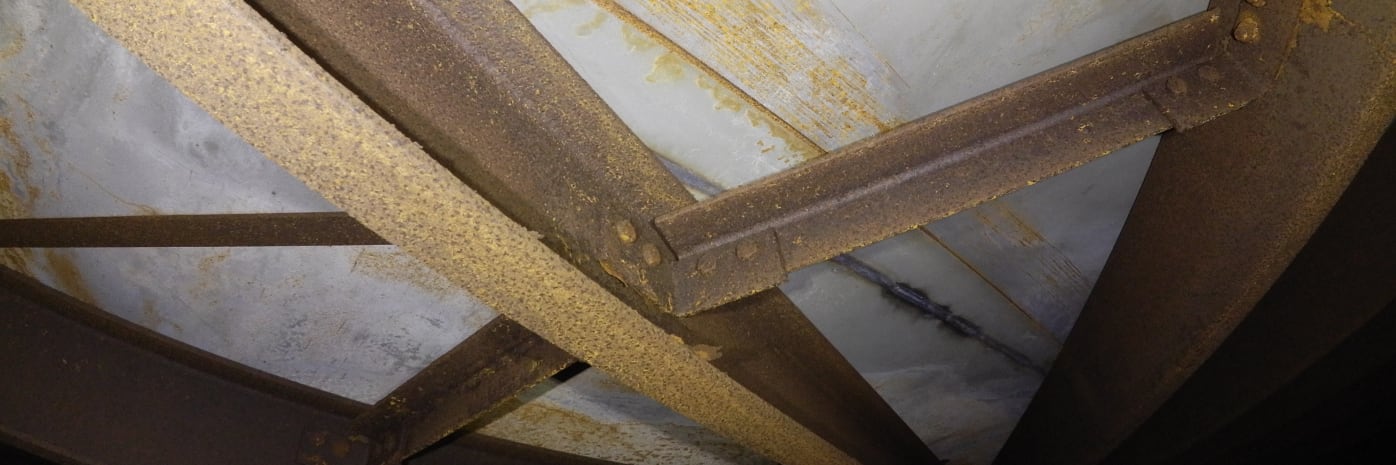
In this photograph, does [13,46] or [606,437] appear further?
[606,437]

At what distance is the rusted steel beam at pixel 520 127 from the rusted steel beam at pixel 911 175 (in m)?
0.10

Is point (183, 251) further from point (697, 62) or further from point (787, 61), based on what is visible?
point (787, 61)

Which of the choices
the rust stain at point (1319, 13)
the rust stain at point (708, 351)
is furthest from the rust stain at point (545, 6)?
the rust stain at point (1319, 13)

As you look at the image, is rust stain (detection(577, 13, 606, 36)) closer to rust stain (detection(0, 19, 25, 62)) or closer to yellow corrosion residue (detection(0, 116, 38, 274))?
rust stain (detection(0, 19, 25, 62))

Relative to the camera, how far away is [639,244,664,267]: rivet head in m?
2.30

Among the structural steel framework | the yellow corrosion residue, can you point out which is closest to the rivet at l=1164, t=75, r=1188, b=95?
the structural steel framework

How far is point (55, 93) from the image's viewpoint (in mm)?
2574

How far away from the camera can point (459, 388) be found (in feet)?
10.4

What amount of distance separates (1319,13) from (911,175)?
3.47 feet

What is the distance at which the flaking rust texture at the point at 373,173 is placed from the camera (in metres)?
1.51

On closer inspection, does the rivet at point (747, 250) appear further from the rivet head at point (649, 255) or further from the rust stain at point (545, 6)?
the rust stain at point (545, 6)

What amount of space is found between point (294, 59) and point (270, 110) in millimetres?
101

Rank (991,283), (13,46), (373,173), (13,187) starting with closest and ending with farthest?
(373,173) → (13,46) → (13,187) → (991,283)

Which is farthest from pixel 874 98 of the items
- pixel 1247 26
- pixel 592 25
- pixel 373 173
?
pixel 373 173
